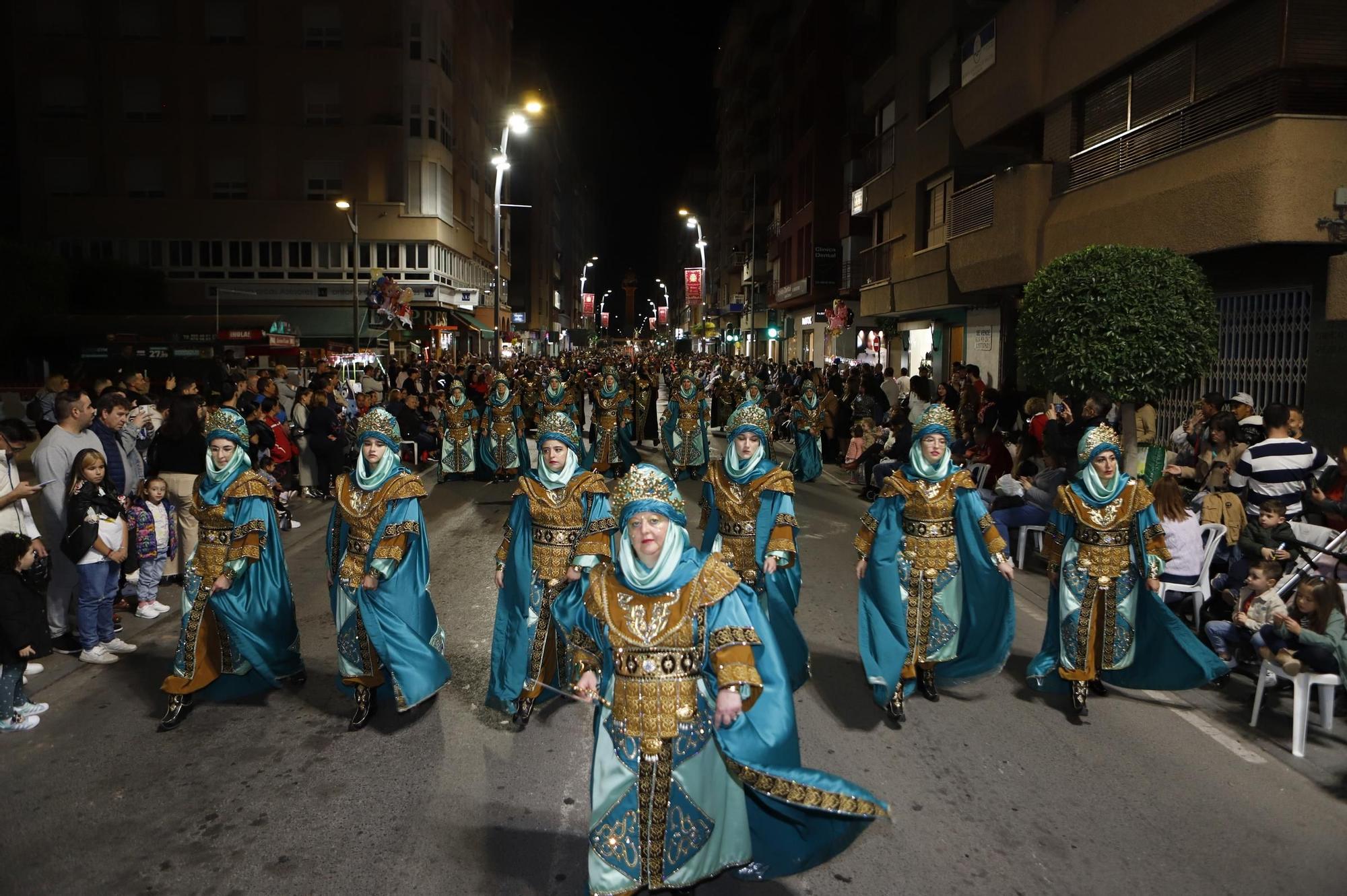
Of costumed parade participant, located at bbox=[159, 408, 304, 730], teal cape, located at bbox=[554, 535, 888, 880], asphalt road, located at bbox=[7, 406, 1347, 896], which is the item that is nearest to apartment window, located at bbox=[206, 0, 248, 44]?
asphalt road, located at bbox=[7, 406, 1347, 896]

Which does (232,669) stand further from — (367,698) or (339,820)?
(339,820)

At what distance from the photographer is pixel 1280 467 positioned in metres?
8.59

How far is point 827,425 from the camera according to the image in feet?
67.0

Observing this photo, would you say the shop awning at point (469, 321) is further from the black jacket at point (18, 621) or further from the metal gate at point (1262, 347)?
the black jacket at point (18, 621)

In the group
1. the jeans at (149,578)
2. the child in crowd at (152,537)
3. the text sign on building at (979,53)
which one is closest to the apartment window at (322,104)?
the text sign on building at (979,53)

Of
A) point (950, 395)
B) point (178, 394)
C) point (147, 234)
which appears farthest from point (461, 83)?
point (178, 394)

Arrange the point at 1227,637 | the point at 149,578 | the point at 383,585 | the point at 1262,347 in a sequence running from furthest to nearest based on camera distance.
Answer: the point at 1262,347 → the point at 149,578 → the point at 1227,637 → the point at 383,585

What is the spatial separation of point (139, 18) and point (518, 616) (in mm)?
48896

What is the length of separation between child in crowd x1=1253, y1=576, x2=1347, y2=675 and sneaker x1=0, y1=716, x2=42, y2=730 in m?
7.71

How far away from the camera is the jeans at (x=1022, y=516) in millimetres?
10820

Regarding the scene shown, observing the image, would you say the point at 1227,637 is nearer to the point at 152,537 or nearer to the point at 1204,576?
the point at 1204,576

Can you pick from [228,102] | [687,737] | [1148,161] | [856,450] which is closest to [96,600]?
[687,737]

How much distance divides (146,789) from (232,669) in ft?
3.98

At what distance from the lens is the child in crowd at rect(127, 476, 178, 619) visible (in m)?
8.55
